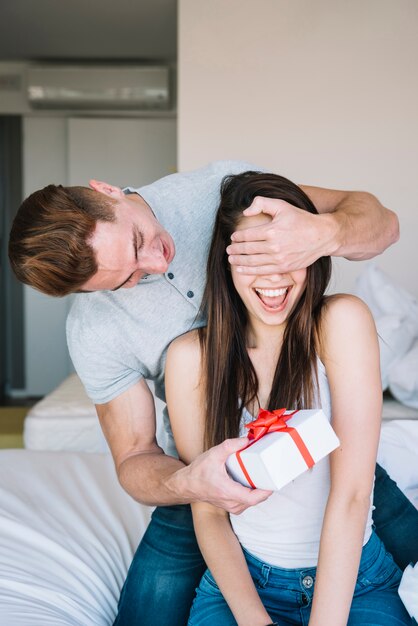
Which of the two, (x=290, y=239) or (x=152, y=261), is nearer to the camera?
(x=290, y=239)

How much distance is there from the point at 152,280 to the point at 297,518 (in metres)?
0.61

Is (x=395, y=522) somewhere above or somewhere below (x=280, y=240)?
below

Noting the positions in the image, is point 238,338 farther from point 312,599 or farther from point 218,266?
point 312,599

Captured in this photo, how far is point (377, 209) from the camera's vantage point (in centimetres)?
164

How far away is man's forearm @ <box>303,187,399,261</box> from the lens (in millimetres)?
1394

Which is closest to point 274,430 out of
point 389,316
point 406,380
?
point 406,380

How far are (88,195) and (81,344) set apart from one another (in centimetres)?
38

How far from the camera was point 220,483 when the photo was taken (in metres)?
1.20

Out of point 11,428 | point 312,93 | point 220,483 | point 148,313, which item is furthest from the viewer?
point 312,93

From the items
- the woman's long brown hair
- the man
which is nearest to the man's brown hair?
the man

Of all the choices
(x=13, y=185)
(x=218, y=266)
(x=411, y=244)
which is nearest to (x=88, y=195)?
(x=218, y=266)

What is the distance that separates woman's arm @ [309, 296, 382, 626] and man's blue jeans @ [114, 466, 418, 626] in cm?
24

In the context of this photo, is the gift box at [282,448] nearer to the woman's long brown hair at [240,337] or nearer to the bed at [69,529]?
the woman's long brown hair at [240,337]

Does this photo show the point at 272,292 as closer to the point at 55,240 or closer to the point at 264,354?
the point at 264,354
